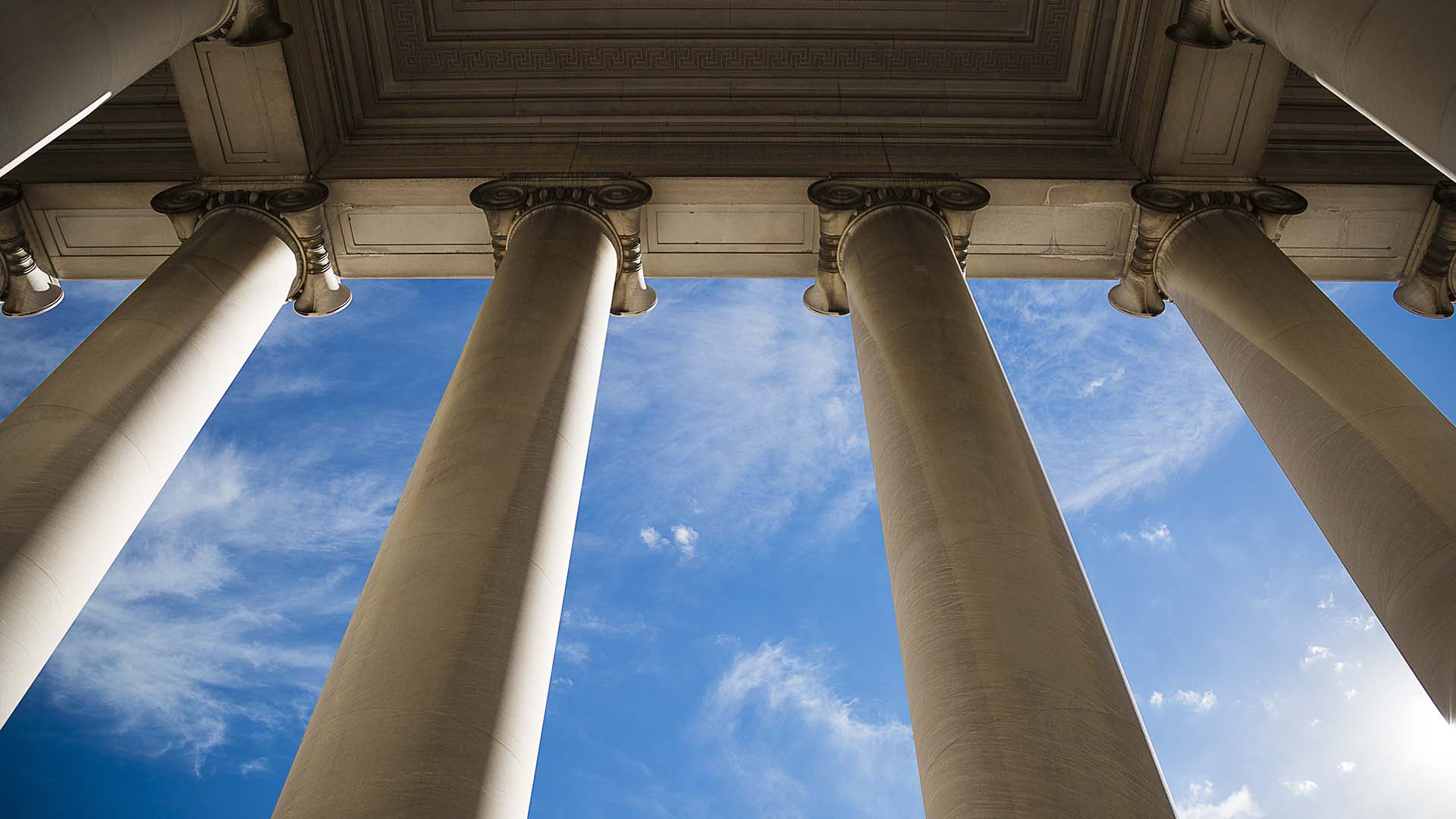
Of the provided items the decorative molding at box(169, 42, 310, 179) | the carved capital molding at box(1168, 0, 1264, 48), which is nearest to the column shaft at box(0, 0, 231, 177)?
the decorative molding at box(169, 42, 310, 179)

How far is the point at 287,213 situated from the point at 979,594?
178 feet

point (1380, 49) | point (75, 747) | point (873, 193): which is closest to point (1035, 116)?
point (873, 193)

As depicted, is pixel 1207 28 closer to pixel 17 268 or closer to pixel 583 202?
pixel 583 202

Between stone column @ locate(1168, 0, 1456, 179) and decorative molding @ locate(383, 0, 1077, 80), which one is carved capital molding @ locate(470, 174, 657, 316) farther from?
stone column @ locate(1168, 0, 1456, 179)

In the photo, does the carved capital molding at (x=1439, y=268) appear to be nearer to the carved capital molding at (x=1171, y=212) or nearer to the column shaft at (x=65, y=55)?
the carved capital molding at (x=1171, y=212)

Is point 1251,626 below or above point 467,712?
above

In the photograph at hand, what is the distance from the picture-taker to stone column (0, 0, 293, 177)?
1638 inches

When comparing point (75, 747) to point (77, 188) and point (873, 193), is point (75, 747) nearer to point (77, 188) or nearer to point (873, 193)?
point (77, 188)

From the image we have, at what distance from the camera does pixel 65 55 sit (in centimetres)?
4469

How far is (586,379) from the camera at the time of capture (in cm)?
5547

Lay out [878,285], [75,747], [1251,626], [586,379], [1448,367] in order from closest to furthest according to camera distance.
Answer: [586,379], [878,285], [1448,367], [1251,626], [75,747]

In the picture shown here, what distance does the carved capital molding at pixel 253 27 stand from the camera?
218 feet

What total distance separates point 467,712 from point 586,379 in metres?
23.9

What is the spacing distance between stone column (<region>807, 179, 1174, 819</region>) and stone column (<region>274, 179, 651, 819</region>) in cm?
1429
